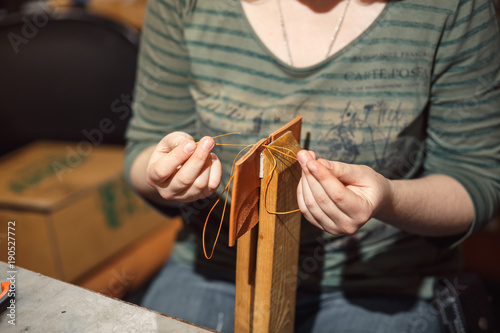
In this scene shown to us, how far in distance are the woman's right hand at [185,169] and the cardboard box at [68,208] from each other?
846 millimetres

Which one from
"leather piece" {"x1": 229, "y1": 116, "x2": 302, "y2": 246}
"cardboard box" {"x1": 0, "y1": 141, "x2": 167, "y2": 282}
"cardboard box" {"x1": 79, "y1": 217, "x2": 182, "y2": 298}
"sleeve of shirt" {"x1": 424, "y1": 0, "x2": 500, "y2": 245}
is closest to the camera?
"leather piece" {"x1": 229, "y1": 116, "x2": 302, "y2": 246}

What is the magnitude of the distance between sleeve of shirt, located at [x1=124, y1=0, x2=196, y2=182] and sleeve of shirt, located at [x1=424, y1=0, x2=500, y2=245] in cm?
46

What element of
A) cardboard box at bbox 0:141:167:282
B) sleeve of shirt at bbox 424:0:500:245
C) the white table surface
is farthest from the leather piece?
cardboard box at bbox 0:141:167:282

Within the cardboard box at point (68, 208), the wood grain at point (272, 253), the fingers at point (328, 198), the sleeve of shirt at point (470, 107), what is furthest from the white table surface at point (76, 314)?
the cardboard box at point (68, 208)

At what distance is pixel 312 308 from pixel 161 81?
1.75ft

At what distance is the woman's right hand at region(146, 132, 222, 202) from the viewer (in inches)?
22.0

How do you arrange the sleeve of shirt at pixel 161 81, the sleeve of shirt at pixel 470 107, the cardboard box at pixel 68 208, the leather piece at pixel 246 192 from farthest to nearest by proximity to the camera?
1. the cardboard box at pixel 68 208
2. the sleeve of shirt at pixel 161 81
3. the sleeve of shirt at pixel 470 107
4. the leather piece at pixel 246 192

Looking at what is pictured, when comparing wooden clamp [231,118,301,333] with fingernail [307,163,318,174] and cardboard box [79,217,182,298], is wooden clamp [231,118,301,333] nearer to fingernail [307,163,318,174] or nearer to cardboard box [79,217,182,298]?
fingernail [307,163,318,174]

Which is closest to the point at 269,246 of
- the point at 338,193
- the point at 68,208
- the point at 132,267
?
the point at 338,193

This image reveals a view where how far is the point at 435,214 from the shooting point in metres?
0.71

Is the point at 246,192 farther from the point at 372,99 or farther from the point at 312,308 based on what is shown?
the point at 312,308

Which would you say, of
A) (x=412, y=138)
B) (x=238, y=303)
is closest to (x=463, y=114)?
(x=412, y=138)

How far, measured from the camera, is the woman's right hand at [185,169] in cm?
56

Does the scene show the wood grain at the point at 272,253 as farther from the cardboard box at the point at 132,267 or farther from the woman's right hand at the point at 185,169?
the cardboard box at the point at 132,267
